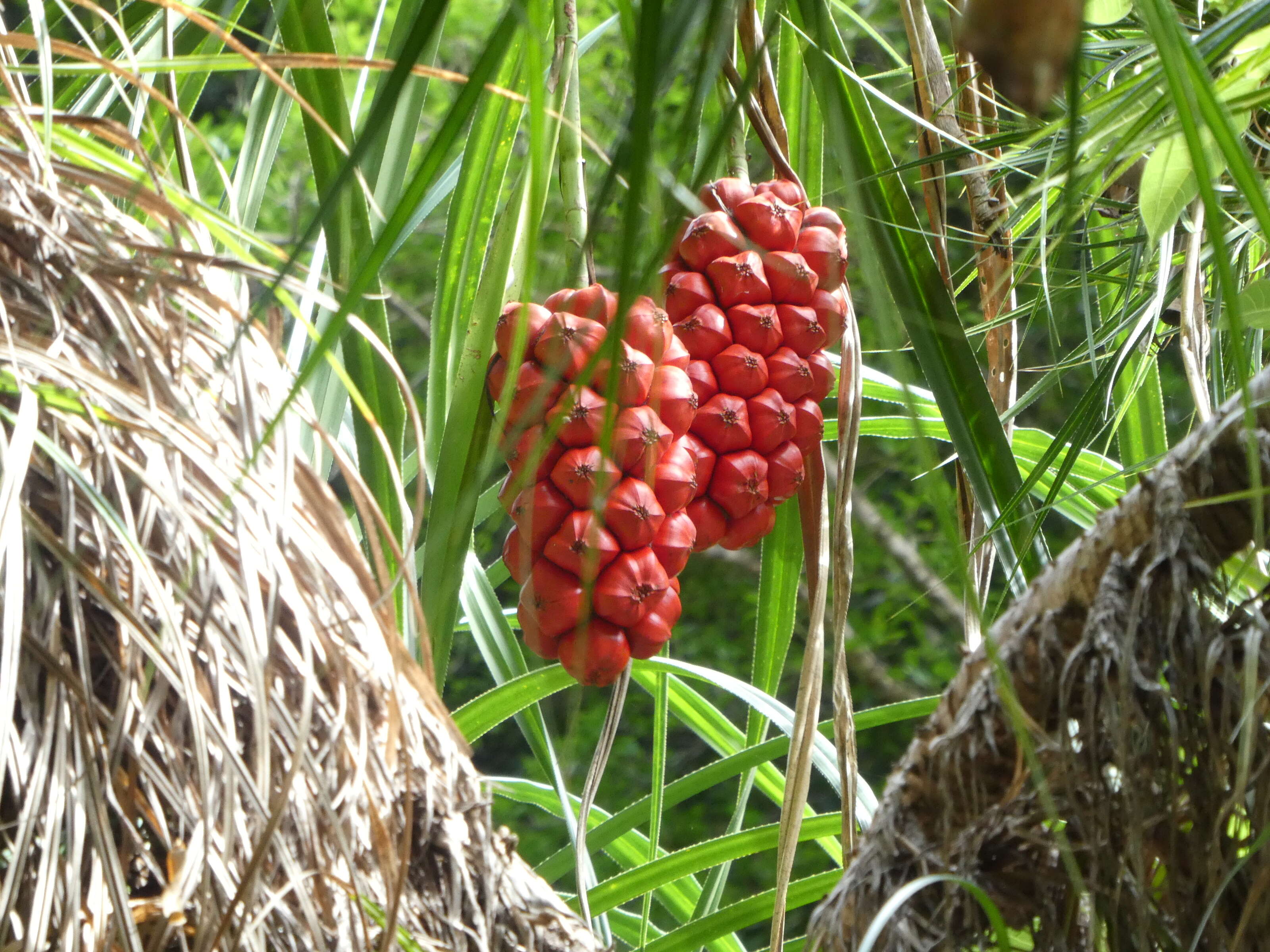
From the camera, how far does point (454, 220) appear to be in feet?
1.38

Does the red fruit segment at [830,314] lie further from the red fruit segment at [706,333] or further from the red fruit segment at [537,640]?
the red fruit segment at [537,640]

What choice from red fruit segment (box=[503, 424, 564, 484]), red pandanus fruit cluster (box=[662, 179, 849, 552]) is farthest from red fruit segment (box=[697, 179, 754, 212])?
red fruit segment (box=[503, 424, 564, 484])

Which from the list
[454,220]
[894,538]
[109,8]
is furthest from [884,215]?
[894,538]

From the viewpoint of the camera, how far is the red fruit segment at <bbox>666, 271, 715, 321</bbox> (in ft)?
1.18

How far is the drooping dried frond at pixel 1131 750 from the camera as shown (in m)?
0.20

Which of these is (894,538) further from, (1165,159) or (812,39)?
(812,39)

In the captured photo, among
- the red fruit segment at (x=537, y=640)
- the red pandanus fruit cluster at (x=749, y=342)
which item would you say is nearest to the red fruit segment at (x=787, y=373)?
the red pandanus fruit cluster at (x=749, y=342)

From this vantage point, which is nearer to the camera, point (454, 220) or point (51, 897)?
point (51, 897)

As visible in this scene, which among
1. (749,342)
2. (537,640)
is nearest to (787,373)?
(749,342)

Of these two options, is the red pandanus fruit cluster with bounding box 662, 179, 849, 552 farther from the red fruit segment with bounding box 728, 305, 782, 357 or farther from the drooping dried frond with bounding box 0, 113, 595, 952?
the drooping dried frond with bounding box 0, 113, 595, 952

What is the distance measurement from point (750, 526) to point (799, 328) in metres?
0.07

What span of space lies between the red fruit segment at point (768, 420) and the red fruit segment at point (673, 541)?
0.04 metres

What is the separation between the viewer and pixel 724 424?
1.14 feet

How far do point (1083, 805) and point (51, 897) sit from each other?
0.20 m
